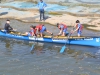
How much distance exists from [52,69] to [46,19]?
11903mm

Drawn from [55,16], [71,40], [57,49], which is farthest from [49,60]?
[55,16]

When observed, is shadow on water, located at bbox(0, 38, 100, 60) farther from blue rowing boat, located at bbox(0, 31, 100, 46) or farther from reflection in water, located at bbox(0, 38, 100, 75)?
blue rowing boat, located at bbox(0, 31, 100, 46)

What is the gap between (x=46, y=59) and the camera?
17344 mm

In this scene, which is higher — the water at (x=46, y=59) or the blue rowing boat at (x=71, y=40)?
the blue rowing boat at (x=71, y=40)

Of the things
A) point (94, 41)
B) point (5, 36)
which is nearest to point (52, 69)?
point (94, 41)

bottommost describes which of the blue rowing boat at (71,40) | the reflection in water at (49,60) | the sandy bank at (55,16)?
the reflection in water at (49,60)

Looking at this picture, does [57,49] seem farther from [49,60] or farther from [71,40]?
[49,60]

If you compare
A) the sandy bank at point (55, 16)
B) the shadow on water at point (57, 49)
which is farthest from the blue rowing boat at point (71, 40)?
the sandy bank at point (55, 16)

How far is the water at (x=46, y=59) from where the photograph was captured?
50.9 ft

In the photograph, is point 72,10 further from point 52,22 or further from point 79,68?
point 79,68

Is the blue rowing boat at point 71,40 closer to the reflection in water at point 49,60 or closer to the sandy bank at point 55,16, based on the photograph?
the reflection in water at point 49,60

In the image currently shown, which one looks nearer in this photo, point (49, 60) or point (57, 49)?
point (49, 60)

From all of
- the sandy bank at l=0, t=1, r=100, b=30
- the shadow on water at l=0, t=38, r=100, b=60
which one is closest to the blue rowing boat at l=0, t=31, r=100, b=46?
the shadow on water at l=0, t=38, r=100, b=60

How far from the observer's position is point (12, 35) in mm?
21859
